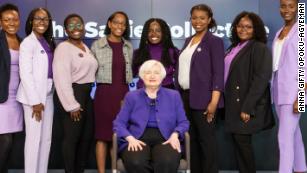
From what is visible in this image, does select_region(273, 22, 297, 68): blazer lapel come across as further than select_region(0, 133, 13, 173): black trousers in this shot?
No

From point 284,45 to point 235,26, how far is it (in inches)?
21.6

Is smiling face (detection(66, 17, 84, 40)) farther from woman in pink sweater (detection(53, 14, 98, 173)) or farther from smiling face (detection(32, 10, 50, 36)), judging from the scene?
smiling face (detection(32, 10, 50, 36))

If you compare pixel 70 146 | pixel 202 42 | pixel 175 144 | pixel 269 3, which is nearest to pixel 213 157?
pixel 175 144

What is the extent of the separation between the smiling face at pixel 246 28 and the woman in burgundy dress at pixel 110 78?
3.72 ft

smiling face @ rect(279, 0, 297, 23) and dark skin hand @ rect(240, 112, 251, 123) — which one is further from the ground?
smiling face @ rect(279, 0, 297, 23)

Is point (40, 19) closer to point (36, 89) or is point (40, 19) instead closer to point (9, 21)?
point (9, 21)

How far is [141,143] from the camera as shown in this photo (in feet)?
10.9

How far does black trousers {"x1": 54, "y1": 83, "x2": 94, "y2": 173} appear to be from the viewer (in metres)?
4.09

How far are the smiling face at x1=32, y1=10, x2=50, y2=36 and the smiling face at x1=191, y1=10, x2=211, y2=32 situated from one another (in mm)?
1423

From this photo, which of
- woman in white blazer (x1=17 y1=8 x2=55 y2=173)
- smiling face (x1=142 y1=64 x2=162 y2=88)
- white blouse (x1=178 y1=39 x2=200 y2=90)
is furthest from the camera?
white blouse (x1=178 y1=39 x2=200 y2=90)

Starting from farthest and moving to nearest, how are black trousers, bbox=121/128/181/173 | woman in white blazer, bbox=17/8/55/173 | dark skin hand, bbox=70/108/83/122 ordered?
dark skin hand, bbox=70/108/83/122 → woman in white blazer, bbox=17/8/55/173 → black trousers, bbox=121/128/181/173

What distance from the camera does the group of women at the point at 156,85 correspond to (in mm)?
3789

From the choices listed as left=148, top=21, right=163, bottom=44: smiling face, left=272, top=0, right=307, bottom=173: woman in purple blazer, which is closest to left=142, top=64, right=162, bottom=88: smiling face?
left=148, top=21, right=163, bottom=44: smiling face

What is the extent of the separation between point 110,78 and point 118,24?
21.2 inches
